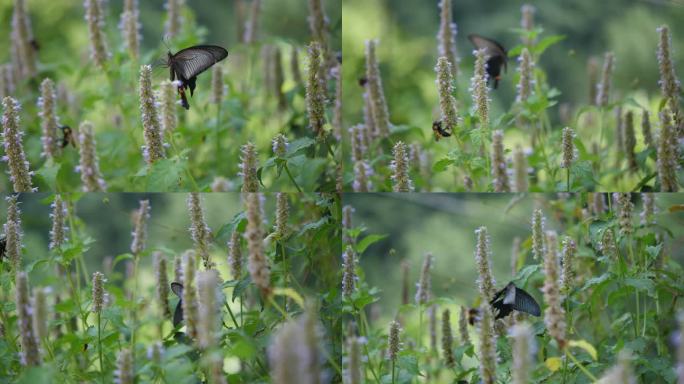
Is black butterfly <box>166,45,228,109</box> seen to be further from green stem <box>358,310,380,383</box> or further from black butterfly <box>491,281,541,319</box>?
black butterfly <box>491,281,541,319</box>

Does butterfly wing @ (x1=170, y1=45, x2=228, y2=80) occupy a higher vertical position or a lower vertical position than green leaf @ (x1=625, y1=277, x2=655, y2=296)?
higher

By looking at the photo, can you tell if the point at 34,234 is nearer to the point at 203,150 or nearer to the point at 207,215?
the point at 207,215

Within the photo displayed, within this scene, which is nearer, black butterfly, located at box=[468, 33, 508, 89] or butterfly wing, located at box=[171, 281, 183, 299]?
butterfly wing, located at box=[171, 281, 183, 299]

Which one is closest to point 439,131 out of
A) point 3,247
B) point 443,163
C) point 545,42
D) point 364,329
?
point 443,163

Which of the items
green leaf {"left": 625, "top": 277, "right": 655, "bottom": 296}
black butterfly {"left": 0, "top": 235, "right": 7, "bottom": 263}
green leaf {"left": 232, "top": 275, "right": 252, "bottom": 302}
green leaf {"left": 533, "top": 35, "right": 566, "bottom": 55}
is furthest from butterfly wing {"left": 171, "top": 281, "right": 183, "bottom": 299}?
green leaf {"left": 533, "top": 35, "right": 566, "bottom": 55}

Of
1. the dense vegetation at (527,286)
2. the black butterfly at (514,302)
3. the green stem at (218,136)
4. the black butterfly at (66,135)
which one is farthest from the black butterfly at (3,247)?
the black butterfly at (514,302)

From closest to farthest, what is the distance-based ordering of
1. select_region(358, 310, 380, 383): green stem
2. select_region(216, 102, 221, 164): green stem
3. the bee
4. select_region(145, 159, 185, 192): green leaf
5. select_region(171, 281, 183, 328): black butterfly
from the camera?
select_region(145, 159, 185, 192): green leaf
select_region(171, 281, 183, 328): black butterfly
select_region(358, 310, 380, 383): green stem
the bee
select_region(216, 102, 221, 164): green stem

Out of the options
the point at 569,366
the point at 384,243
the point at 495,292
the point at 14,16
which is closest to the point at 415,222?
the point at 384,243

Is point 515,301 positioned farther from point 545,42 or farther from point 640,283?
point 545,42
